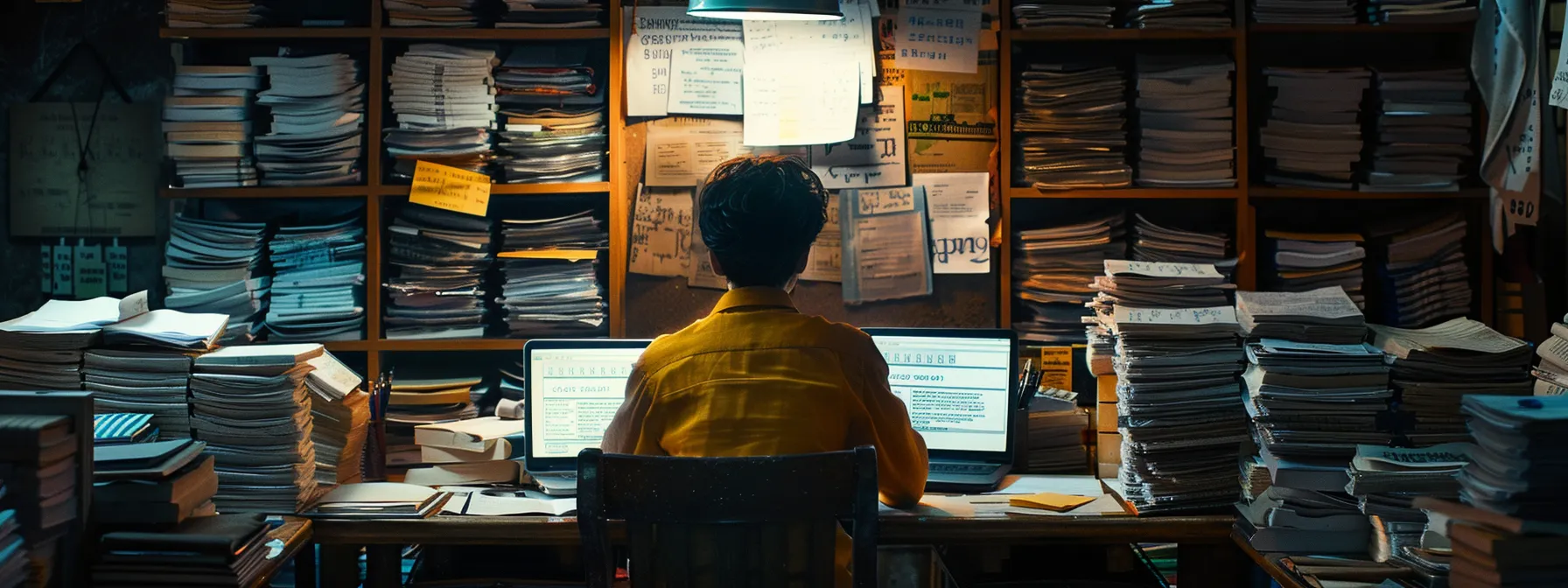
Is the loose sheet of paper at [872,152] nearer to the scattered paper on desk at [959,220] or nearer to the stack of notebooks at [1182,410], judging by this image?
the scattered paper on desk at [959,220]

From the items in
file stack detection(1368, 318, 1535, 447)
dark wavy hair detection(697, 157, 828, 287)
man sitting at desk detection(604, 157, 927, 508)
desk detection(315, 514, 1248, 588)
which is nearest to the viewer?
man sitting at desk detection(604, 157, 927, 508)

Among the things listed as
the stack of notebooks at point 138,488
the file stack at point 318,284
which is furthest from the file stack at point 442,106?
the stack of notebooks at point 138,488

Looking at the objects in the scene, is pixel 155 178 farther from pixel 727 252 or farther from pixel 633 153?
pixel 727 252

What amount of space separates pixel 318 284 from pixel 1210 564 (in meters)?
2.41

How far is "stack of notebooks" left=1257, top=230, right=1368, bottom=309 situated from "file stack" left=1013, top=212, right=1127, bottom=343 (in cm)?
44

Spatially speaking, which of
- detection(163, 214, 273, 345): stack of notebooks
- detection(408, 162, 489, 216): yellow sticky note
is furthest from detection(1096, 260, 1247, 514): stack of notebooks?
detection(163, 214, 273, 345): stack of notebooks

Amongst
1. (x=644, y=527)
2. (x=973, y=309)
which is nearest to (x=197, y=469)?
(x=644, y=527)

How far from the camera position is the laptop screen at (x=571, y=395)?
3162 millimetres

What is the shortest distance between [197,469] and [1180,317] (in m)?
2.09

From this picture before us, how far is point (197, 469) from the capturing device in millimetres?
2549

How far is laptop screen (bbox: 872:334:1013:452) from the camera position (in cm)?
321

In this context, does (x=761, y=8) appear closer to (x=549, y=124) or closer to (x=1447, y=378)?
(x=549, y=124)

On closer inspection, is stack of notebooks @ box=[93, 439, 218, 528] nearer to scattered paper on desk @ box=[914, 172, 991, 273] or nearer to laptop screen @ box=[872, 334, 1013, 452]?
laptop screen @ box=[872, 334, 1013, 452]

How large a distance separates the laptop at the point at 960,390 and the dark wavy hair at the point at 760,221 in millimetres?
897
